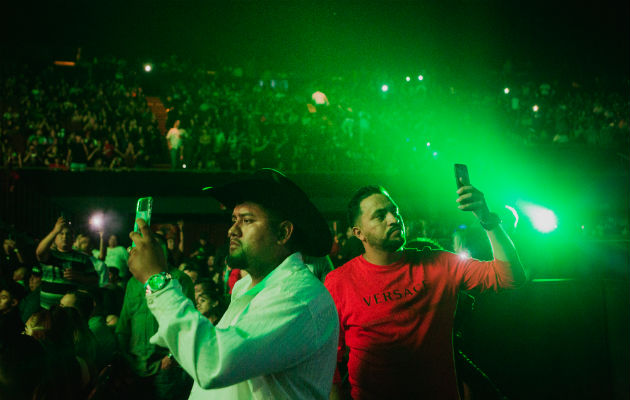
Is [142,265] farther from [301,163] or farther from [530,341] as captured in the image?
[301,163]

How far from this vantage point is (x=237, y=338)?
1.27m

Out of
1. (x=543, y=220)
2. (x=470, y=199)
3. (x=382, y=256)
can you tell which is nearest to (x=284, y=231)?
(x=470, y=199)

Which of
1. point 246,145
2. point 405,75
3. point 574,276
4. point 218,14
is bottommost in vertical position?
point 574,276

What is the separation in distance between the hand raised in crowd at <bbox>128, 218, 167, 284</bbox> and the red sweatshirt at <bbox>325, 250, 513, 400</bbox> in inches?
50.9

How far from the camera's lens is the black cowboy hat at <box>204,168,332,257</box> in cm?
167

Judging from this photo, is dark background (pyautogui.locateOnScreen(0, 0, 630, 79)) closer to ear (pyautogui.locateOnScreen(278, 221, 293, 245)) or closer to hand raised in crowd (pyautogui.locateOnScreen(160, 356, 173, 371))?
hand raised in crowd (pyautogui.locateOnScreen(160, 356, 173, 371))

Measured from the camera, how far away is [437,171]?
12664 mm

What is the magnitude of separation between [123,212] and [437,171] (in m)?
8.52

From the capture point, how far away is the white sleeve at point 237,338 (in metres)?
1.24

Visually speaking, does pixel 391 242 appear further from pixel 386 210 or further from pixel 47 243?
pixel 47 243

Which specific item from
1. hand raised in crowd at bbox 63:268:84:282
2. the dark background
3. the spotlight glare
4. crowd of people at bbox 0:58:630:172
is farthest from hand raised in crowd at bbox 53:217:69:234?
the dark background

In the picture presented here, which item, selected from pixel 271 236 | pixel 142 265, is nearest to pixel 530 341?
pixel 271 236

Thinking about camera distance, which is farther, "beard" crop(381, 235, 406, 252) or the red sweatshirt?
"beard" crop(381, 235, 406, 252)

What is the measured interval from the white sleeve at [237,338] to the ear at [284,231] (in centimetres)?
27
